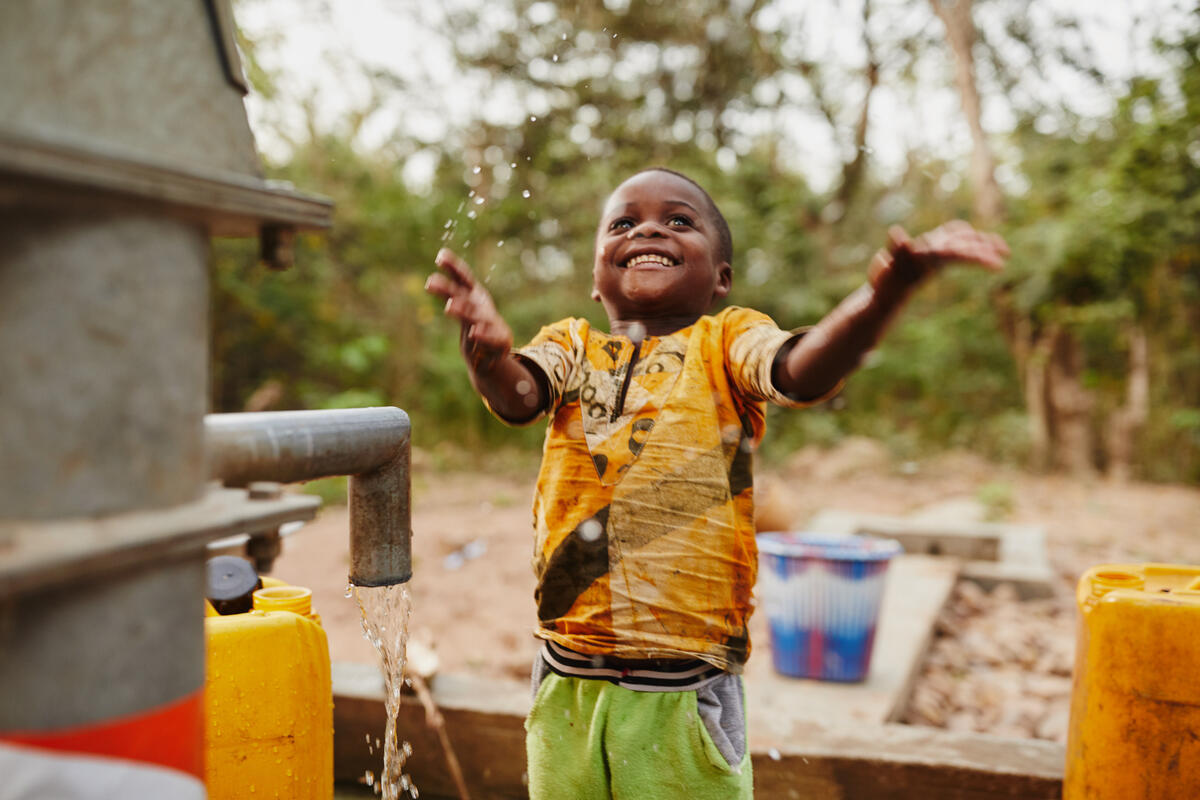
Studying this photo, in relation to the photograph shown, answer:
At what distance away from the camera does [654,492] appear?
1765mm

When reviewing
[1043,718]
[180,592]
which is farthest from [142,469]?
[1043,718]

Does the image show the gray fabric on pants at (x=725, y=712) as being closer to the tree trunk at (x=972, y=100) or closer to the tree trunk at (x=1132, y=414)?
the tree trunk at (x=972, y=100)

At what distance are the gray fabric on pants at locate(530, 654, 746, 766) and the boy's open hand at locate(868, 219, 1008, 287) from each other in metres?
0.87

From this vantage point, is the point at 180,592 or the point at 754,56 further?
the point at 754,56

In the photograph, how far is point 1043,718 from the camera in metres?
3.82

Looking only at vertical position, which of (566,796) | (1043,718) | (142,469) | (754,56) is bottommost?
(1043,718)

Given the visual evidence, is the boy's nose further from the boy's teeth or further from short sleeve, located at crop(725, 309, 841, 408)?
short sleeve, located at crop(725, 309, 841, 408)

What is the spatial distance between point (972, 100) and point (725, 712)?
1113cm

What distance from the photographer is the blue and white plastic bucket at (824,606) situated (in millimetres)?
3701

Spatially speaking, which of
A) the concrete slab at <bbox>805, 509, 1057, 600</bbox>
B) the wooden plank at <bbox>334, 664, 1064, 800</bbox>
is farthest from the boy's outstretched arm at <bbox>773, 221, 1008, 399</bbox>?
the concrete slab at <bbox>805, 509, 1057, 600</bbox>

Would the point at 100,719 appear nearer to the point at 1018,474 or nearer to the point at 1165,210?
the point at 1165,210

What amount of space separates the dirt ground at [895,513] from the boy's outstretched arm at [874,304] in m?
2.35

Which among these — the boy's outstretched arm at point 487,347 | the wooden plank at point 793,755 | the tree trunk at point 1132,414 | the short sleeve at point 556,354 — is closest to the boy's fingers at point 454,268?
the boy's outstretched arm at point 487,347

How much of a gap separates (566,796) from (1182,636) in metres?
1.35
